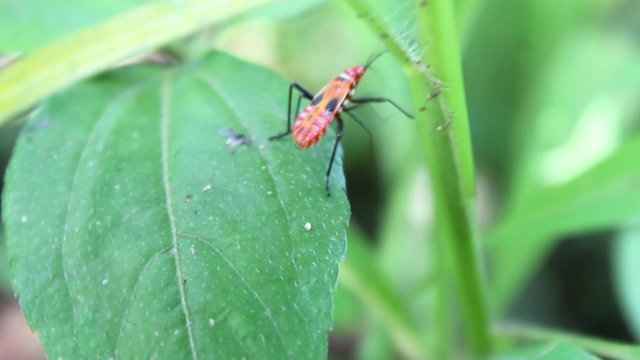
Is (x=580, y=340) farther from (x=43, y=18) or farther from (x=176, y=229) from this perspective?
(x=43, y=18)

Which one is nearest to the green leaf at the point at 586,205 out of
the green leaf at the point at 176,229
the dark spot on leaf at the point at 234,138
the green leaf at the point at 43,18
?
the green leaf at the point at 176,229

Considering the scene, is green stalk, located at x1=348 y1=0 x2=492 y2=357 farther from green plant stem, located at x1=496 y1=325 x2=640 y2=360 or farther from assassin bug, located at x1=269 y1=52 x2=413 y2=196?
green plant stem, located at x1=496 y1=325 x2=640 y2=360

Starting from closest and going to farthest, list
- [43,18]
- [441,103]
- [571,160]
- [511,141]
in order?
[441,103]
[43,18]
[571,160]
[511,141]

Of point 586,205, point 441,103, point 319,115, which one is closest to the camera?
point 441,103

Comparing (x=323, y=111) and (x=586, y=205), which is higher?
(x=323, y=111)

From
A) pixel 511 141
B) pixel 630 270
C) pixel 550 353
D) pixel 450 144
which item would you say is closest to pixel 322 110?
pixel 450 144

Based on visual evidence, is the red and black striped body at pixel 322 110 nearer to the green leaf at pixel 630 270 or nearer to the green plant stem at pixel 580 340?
the green plant stem at pixel 580 340

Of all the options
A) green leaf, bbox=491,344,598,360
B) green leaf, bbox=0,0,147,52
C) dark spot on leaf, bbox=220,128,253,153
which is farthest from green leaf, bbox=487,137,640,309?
green leaf, bbox=0,0,147,52
